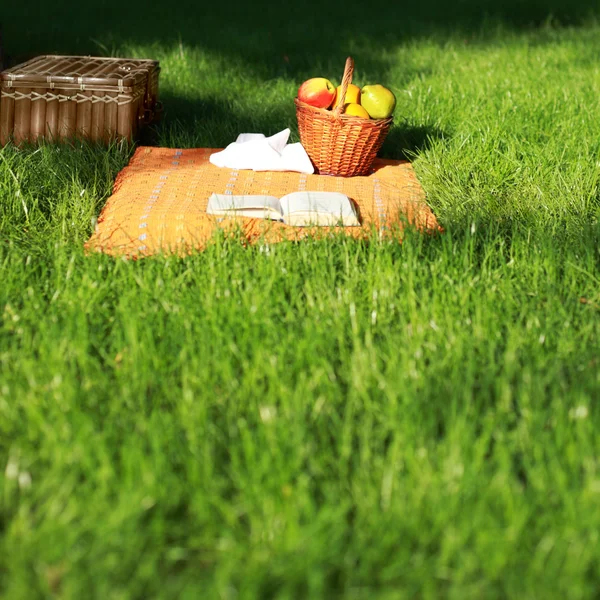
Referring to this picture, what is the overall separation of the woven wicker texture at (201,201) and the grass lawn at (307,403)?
0.13 m

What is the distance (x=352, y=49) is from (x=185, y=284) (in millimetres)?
5416

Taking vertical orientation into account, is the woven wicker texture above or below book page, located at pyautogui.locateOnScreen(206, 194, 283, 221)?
below

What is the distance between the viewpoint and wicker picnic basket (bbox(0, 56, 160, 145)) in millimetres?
4516

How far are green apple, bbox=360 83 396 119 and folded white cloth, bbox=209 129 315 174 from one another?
392 millimetres

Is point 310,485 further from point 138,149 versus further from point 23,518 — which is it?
point 138,149

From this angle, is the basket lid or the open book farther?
the basket lid

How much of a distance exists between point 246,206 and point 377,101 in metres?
1.15

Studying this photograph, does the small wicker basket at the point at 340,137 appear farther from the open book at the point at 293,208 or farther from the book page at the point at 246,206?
the book page at the point at 246,206

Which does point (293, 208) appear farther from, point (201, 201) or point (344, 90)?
point (344, 90)

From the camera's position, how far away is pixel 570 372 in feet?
7.73

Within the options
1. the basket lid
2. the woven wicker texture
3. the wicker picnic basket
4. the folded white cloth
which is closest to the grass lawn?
the woven wicker texture

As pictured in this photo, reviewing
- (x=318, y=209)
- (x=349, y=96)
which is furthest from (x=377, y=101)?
(x=318, y=209)

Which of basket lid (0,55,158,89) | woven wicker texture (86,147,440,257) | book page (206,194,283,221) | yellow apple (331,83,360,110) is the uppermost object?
yellow apple (331,83,360,110)

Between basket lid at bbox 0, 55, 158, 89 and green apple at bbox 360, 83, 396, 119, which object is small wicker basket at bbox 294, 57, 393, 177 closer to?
green apple at bbox 360, 83, 396, 119
